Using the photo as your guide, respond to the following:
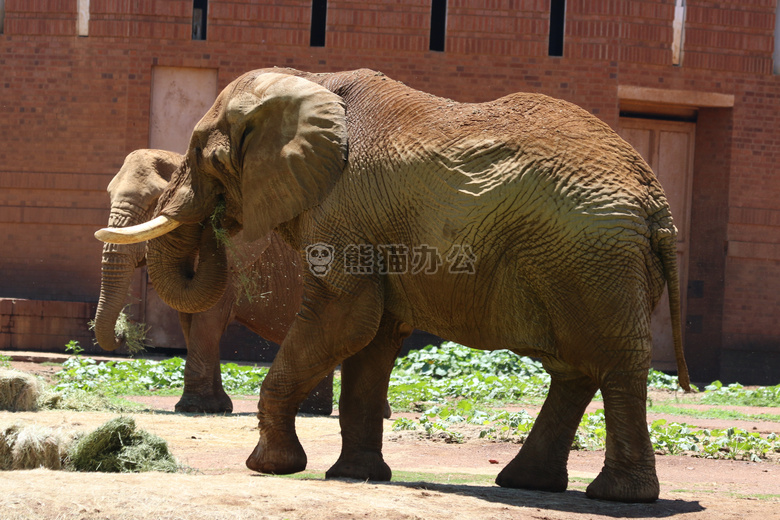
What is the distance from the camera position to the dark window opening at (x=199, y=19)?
60.2ft

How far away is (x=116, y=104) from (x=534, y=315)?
44.0 feet

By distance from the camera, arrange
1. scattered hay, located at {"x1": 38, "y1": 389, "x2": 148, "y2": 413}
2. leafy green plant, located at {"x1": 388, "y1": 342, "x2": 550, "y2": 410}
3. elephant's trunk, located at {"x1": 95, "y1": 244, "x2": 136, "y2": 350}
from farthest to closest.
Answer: leafy green plant, located at {"x1": 388, "y1": 342, "x2": 550, "y2": 410}, elephant's trunk, located at {"x1": 95, "y1": 244, "x2": 136, "y2": 350}, scattered hay, located at {"x1": 38, "y1": 389, "x2": 148, "y2": 413}

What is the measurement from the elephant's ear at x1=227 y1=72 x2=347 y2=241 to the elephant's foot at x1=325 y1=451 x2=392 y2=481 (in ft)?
5.40

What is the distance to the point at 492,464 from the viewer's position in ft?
28.1

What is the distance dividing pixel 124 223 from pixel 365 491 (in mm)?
6218

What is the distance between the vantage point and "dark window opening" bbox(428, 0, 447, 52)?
1866 centimetres

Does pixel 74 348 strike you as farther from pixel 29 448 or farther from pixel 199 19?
pixel 29 448

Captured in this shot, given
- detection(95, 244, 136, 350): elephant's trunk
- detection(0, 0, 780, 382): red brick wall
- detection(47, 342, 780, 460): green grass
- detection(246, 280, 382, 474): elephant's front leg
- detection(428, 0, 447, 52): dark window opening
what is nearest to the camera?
detection(246, 280, 382, 474): elephant's front leg

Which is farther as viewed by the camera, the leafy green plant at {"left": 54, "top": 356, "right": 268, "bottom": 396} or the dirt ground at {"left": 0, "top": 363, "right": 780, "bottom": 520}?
the leafy green plant at {"left": 54, "top": 356, "right": 268, "bottom": 396}

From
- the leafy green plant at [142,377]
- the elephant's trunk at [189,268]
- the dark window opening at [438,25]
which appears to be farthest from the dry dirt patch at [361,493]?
the dark window opening at [438,25]

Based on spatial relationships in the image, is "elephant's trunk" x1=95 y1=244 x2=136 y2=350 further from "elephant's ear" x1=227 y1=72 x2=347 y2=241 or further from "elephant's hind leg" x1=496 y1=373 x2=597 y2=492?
"elephant's hind leg" x1=496 y1=373 x2=597 y2=492

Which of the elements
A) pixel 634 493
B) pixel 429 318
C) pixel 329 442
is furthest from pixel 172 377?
pixel 634 493

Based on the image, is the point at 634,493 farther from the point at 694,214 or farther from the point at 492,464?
the point at 694,214

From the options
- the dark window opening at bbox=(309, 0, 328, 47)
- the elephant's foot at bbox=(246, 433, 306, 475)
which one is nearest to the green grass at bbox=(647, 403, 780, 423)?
the elephant's foot at bbox=(246, 433, 306, 475)
